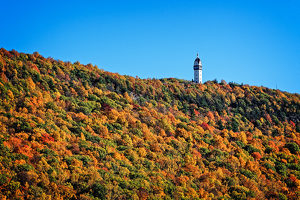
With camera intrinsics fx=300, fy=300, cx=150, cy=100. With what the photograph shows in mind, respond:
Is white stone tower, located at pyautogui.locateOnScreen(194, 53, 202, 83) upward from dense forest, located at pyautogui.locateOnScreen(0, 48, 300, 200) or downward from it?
upward

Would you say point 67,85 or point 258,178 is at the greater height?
point 67,85

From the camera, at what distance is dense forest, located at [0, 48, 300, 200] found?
18781mm

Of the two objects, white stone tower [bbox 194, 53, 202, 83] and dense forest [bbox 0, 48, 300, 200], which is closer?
dense forest [bbox 0, 48, 300, 200]

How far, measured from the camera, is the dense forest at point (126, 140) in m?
18.8

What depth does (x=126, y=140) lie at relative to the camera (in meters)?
27.5

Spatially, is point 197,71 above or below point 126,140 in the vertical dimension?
above

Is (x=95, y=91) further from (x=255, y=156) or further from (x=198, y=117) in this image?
(x=255, y=156)

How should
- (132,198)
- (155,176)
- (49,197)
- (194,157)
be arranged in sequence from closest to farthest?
(49,197) → (132,198) → (155,176) → (194,157)

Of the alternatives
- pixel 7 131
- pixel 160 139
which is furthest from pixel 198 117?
pixel 7 131

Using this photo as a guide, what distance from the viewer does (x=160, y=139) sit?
30.4 m

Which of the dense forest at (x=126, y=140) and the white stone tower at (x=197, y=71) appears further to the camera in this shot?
the white stone tower at (x=197, y=71)

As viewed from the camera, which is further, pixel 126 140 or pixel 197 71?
pixel 197 71

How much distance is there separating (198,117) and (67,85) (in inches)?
741

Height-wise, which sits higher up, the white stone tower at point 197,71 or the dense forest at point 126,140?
the white stone tower at point 197,71
